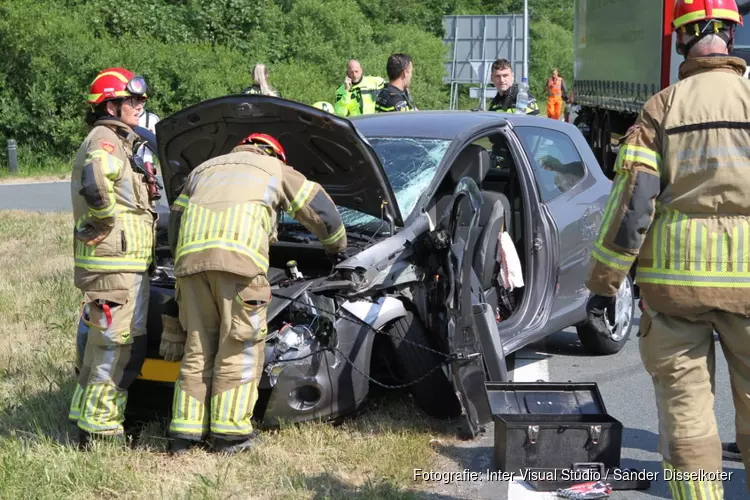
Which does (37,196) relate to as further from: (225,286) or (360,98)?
(225,286)

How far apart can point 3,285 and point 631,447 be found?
5972 millimetres

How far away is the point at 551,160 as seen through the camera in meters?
6.73

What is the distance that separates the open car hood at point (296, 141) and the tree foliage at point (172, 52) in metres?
16.3

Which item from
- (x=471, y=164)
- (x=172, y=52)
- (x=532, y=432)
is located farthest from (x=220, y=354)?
(x=172, y=52)

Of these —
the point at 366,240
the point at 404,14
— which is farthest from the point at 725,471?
the point at 404,14

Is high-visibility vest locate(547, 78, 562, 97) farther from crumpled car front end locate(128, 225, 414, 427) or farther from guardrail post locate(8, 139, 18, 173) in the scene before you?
crumpled car front end locate(128, 225, 414, 427)

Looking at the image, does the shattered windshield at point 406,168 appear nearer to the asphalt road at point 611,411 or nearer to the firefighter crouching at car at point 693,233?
the asphalt road at point 611,411

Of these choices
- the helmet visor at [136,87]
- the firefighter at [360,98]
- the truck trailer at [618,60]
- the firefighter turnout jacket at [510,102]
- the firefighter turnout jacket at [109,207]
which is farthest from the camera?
the truck trailer at [618,60]

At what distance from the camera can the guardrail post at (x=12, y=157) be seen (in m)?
20.8

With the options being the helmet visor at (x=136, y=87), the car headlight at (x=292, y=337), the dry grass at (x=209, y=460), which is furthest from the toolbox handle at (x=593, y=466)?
the helmet visor at (x=136, y=87)

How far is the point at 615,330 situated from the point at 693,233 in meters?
3.42

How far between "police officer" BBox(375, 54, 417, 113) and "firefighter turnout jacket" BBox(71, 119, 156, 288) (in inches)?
195

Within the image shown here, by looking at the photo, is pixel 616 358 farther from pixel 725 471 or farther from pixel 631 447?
pixel 725 471

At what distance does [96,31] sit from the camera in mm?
23891
